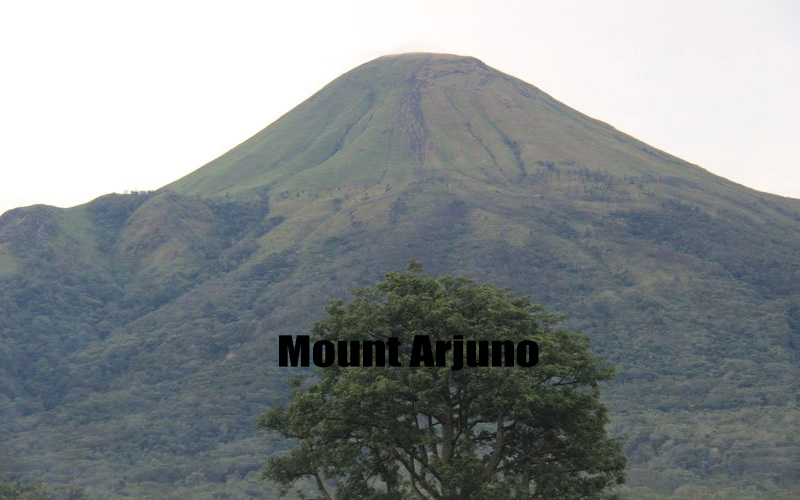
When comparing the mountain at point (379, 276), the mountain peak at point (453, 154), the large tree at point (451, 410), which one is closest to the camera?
the large tree at point (451, 410)

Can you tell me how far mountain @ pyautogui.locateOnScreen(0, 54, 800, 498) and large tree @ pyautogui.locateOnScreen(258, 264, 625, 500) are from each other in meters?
62.4

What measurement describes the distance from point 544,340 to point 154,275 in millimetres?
136187

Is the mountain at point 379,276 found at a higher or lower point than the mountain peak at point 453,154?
lower

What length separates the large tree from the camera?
1011 inches

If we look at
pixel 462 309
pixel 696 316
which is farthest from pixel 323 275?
pixel 462 309

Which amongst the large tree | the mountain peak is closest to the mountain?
the mountain peak

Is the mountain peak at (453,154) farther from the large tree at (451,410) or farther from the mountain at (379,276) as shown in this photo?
the large tree at (451,410)

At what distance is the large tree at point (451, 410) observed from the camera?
25.7m

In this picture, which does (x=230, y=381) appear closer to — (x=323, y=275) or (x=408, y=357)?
(x=323, y=275)

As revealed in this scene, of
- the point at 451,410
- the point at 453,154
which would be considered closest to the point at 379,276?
the point at 453,154

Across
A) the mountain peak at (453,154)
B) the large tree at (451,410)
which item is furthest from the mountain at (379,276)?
the large tree at (451,410)

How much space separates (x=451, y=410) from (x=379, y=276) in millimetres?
111110

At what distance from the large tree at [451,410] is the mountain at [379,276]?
6245 centimetres

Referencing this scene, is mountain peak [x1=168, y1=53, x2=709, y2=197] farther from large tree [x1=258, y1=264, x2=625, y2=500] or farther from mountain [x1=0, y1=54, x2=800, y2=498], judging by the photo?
large tree [x1=258, y1=264, x2=625, y2=500]
